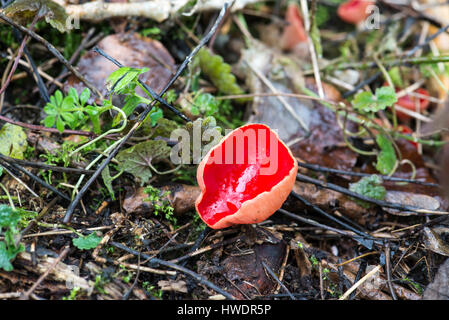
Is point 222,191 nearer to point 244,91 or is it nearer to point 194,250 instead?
point 194,250

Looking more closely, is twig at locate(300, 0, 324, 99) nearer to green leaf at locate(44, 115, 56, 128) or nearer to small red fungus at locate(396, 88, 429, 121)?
small red fungus at locate(396, 88, 429, 121)

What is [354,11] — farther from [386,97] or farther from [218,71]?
[218,71]

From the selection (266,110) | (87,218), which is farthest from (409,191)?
(87,218)

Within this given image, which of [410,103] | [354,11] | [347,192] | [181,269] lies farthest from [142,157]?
[354,11]

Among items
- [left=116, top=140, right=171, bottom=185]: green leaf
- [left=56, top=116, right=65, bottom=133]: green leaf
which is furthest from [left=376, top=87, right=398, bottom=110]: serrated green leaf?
[left=56, top=116, right=65, bottom=133]: green leaf

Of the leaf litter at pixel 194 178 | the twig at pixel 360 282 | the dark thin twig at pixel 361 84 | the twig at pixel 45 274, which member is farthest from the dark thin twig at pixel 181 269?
the dark thin twig at pixel 361 84
